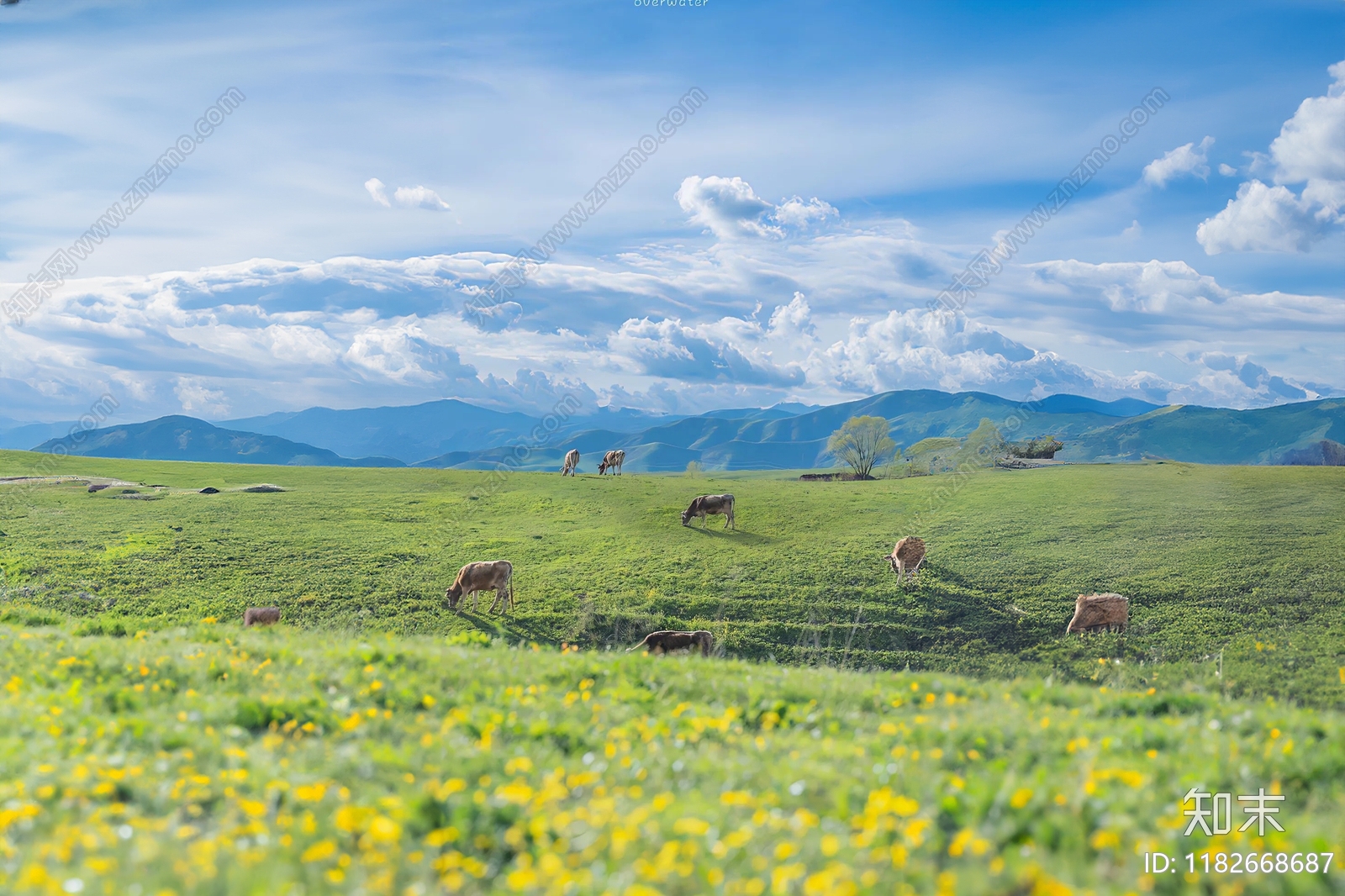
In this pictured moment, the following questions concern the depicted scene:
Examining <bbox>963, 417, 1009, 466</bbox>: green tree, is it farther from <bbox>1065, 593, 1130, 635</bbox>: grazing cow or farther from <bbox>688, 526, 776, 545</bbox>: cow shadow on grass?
<bbox>1065, 593, 1130, 635</bbox>: grazing cow

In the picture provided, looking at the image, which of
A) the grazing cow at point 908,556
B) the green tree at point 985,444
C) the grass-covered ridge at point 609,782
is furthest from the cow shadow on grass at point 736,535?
the green tree at point 985,444

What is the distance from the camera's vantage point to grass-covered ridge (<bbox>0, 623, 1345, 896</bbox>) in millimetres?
5523

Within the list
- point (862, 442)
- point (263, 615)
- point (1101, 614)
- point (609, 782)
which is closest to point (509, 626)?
point (263, 615)

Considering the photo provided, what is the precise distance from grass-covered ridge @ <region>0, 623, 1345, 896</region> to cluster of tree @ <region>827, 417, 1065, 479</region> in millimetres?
77849

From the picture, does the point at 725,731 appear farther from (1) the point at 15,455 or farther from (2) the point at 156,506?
(1) the point at 15,455

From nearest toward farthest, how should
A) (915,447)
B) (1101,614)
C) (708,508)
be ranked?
1. (1101,614)
2. (708,508)
3. (915,447)

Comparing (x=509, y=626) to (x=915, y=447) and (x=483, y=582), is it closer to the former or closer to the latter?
A: (x=483, y=582)

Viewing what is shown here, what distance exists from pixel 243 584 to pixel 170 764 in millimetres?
25801

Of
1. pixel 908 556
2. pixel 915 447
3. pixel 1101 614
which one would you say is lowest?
pixel 1101 614

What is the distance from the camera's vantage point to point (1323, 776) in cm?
717

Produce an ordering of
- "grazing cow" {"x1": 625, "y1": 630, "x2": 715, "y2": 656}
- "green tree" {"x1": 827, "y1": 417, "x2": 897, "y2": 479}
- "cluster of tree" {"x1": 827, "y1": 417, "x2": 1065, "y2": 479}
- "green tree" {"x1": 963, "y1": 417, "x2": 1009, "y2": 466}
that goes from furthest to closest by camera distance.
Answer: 1. "green tree" {"x1": 827, "y1": 417, "x2": 897, "y2": 479}
2. "cluster of tree" {"x1": 827, "y1": 417, "x2": 1065, "y2": 479}
3. "green tree" {"x1": 963, "y1": 417, "x2": 1009, "y2": 466}
4. "grazing cow" {"x1": 625, "y1": 630, "x2": 715, "y2": 656}

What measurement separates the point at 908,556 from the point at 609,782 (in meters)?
25.0

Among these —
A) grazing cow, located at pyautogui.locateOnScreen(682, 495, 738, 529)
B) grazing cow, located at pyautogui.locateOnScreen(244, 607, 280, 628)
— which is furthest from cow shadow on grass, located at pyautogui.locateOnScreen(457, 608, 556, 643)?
grazing cow, located at pyautogui.locateOnScreen(682, 495, 738, 529)

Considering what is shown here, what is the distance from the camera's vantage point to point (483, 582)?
27719mm
